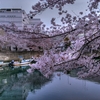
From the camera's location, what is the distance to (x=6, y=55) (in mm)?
19234

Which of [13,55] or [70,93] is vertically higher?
[13,55]

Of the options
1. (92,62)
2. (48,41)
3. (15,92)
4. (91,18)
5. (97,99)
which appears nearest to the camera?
(91,18)

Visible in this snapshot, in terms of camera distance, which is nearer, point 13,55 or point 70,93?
point 70,93

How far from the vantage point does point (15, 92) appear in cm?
656

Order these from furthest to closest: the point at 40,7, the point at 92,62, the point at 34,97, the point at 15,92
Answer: the point at 15,92 → the point at 34,97 → the point at 92,62 → the point at 40,7

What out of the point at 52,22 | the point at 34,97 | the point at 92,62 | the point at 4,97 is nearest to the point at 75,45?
the point at 52,22

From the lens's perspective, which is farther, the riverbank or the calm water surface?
the riverbank

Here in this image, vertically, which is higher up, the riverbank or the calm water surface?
the riverbank

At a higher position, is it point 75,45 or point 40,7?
point 40,7

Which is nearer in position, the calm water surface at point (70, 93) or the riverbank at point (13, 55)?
the calm water surface at point (70, 93)

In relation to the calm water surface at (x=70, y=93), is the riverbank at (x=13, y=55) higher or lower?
higher

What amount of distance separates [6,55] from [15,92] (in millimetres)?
13259

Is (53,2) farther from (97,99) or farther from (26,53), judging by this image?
(26,53)

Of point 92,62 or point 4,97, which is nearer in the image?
point 92,62
